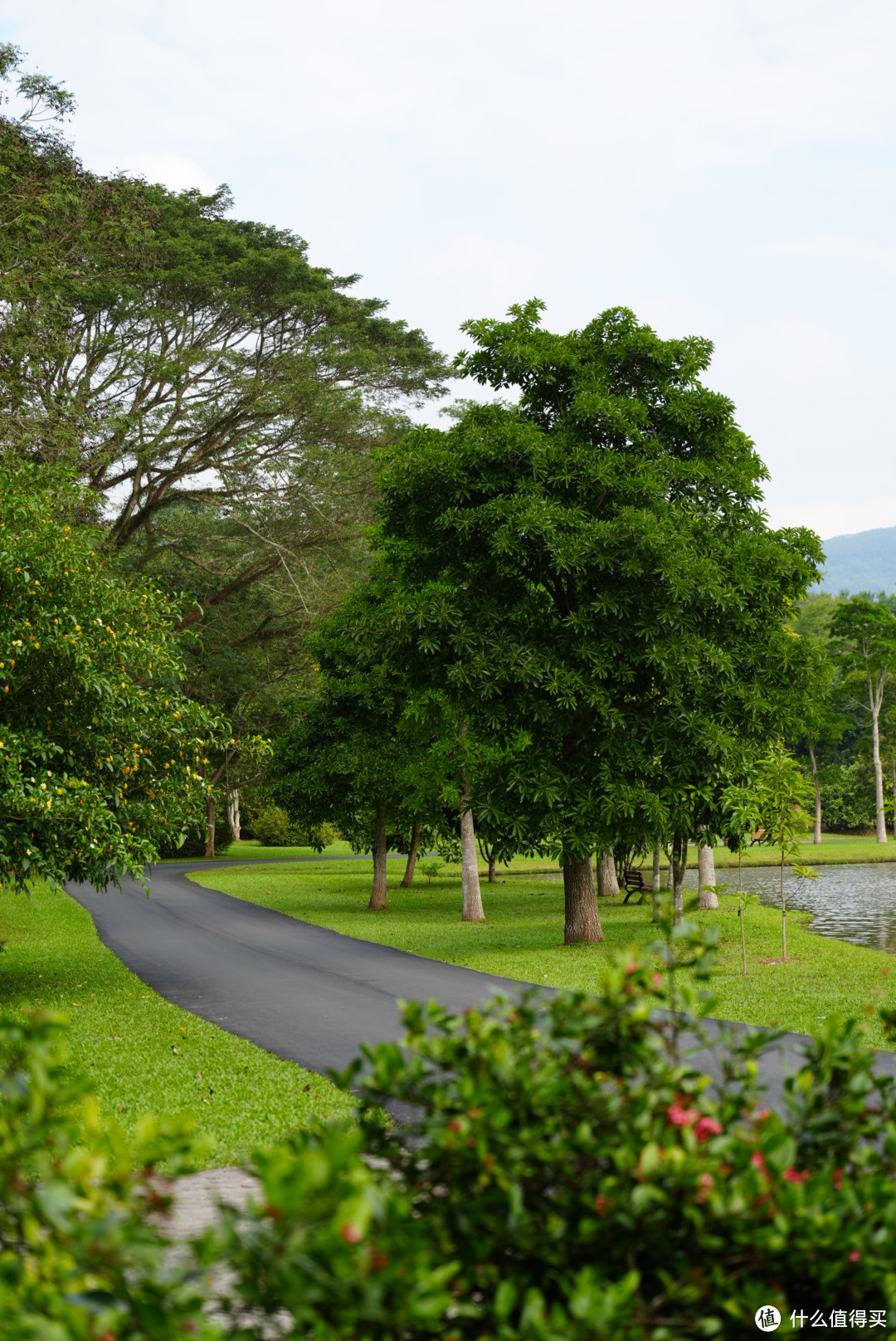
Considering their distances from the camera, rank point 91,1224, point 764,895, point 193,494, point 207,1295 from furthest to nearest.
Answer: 1. point 764,895
2. point 193,494
3. point 207,1295
4. point 91,1224

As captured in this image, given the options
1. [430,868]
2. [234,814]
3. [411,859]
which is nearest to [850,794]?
[234,814]

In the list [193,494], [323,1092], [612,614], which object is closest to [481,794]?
[612,614]

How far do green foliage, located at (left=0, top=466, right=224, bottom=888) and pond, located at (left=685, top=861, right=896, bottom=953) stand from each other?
12.1 metres

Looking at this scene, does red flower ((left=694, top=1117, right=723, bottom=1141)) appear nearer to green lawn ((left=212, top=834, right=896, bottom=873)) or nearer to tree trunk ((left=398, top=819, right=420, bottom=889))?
tree trunk ((left=398, top=819, right=420, bottom=889))

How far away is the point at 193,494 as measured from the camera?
25797 mm

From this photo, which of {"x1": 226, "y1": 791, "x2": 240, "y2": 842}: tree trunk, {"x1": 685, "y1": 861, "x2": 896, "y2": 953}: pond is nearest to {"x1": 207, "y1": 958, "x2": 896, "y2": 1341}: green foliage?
{"x1": 685, "y1": 861, "x2": 896, "y2": 953}: pond

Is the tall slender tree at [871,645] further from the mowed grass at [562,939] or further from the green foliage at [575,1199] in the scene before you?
the green foliage at [575,1199]

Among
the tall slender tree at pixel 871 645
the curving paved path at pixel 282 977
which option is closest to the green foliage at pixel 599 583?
the curving paved path at pixel 282 977

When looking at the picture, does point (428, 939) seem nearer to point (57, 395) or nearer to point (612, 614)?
point (612, 614)

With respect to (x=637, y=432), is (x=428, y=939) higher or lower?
lower

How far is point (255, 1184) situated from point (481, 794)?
10.6 metres

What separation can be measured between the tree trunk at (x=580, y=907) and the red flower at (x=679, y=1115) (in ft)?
50.5

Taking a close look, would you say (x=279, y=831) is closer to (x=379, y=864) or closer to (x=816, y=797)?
(x=816, y=797)

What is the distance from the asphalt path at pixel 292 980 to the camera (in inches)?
386
